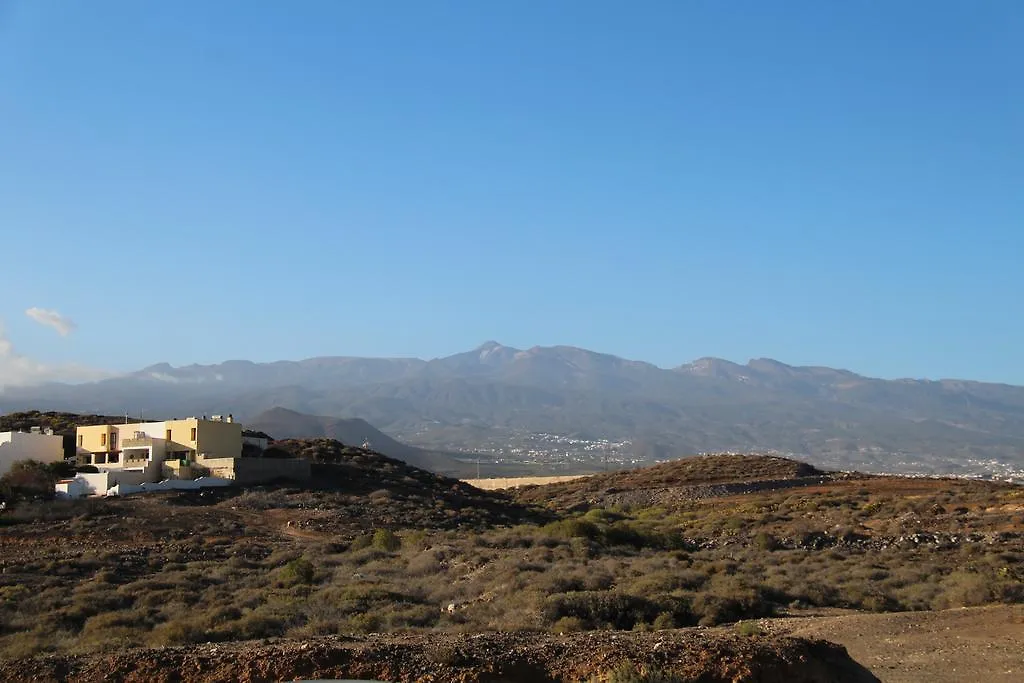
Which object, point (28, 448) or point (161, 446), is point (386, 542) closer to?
point (161, 446)

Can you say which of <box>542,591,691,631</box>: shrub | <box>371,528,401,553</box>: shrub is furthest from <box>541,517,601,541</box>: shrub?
<box>542,591,691,631</box>: shrub

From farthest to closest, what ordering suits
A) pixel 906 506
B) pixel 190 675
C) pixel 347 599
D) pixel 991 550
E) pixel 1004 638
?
pixel 906 506, pixel 991 550, pixel 347 599, pixel 1004 638, pixel 190 675

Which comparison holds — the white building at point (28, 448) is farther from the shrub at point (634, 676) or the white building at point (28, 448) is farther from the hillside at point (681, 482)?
the shrub at point (634, 676)

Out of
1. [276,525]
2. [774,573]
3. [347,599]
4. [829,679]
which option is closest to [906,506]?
[774,573]

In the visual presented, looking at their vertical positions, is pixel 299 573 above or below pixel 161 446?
below

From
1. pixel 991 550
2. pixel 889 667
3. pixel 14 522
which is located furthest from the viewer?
pixel 14 522

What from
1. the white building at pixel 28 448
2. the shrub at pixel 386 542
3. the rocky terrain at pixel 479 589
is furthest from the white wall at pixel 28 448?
the shrub at pixel 386 542

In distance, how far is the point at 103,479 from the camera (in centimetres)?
4700

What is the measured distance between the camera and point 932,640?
647 inches

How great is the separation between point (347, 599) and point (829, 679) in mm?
11456

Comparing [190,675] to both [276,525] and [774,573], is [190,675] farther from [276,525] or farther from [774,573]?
[276,525]

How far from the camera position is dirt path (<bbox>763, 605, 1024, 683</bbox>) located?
1435 cm

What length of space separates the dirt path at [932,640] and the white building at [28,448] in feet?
153

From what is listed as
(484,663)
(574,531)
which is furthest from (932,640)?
(574,531)
